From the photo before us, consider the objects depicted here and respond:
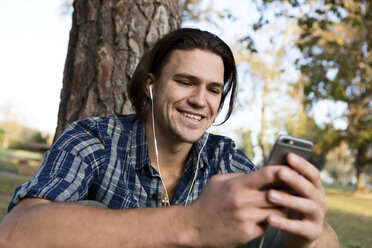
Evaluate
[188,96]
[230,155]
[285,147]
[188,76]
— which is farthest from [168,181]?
[285,147]

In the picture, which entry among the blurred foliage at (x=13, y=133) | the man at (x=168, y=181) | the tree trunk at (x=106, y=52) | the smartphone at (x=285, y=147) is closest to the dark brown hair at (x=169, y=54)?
the man at (x=168, y=181)

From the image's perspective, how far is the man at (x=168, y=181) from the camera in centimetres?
110

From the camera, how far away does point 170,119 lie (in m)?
2.41

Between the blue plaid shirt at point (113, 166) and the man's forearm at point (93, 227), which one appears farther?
the blue plaid shirt at point (113, 166)

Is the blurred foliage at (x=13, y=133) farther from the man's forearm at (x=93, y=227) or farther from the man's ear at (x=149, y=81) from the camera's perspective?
the man's forearm at (x=93, y=227)

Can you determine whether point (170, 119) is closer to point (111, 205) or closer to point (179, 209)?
point (111, 205)

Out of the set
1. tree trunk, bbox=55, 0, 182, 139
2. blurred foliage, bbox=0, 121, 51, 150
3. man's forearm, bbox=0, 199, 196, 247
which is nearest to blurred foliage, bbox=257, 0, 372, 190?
tree trunk, bbox=55, 0, 182, 139

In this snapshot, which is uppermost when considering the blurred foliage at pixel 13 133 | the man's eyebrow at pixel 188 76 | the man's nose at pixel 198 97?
the man's eyebrow at pixel 188 76

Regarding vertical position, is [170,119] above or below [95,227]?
above

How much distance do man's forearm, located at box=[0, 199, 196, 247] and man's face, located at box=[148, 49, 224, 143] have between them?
111cm

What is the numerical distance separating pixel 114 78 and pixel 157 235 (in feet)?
7.67

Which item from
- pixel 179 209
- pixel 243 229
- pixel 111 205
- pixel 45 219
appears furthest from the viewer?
pixel 111 205

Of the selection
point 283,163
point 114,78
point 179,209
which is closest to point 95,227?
point 179,209

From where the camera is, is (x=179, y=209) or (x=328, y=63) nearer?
(x=179, y=209)
